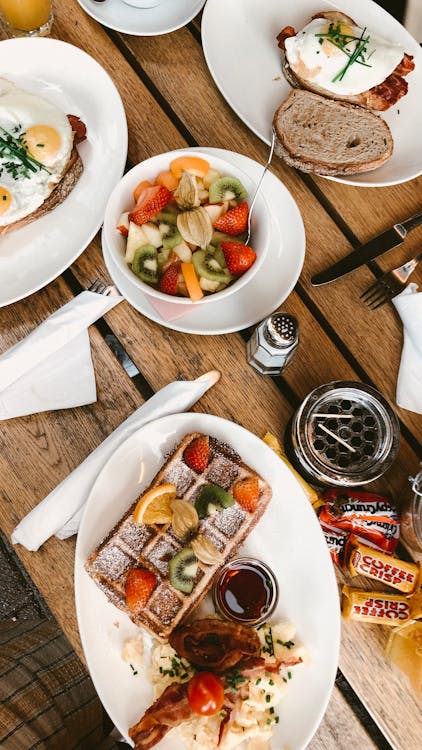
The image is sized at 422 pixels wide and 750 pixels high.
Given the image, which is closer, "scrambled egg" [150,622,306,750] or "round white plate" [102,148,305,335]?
"scrambled egg" [150,622,306,750]

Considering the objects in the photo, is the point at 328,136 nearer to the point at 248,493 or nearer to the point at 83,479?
the point at 248,493

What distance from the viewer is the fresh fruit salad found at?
147 centimetres

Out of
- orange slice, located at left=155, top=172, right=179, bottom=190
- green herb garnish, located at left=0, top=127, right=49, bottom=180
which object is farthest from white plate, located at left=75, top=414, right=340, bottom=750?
green herb garnish, located at left=0, top=127, right=49, bottom=180

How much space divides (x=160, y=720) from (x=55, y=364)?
0.87 metres

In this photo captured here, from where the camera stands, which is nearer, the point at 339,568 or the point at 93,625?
the point at 93,625

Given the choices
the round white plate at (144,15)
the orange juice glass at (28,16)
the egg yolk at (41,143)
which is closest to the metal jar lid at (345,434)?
the egg yolk at (41,143)

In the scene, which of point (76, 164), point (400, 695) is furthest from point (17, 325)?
point (400, 695)

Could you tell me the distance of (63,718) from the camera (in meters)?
1.82

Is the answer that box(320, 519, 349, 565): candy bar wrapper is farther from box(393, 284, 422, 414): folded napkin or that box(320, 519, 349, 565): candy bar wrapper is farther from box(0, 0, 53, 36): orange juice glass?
box(0, 0, 53, 36): orange juice glass

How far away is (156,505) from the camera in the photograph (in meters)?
1.50

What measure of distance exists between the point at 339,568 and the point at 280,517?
0.21 metres

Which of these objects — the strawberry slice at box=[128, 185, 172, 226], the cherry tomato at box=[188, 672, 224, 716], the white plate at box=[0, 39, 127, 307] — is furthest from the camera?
the white plate at box=[0, 39, 127, 307]

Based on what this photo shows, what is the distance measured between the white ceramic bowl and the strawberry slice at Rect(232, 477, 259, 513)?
1.47ft

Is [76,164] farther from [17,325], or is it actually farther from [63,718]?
[63,718]
